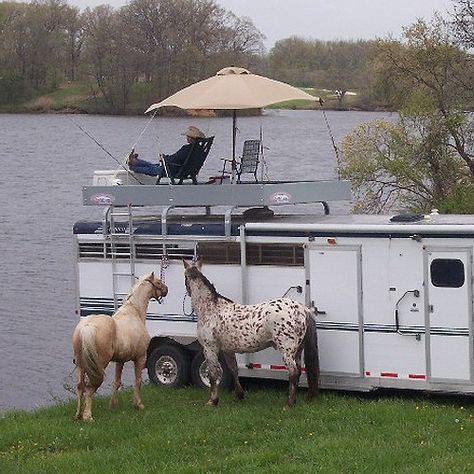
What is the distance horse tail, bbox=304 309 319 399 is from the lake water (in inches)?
149

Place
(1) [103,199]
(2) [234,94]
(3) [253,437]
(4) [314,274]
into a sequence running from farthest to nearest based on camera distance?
(2) [234,94]
(1) [103,199]
(4) [314,274]
(3) [253,437]

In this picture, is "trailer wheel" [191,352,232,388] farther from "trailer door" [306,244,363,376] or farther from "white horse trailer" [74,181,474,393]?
"trailer door" [306,244,363,376]

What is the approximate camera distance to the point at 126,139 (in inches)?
2391

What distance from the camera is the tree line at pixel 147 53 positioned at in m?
64.9

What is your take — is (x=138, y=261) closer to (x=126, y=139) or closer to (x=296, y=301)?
(x=296, y=301)

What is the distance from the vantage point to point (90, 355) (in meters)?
13.2

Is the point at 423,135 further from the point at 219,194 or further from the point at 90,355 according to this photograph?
the point at 90,355

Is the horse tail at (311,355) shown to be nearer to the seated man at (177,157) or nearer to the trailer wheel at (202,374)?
the trailer wheel at (202,374)

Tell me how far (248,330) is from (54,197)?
33074 mm

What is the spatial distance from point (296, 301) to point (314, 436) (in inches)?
92.0

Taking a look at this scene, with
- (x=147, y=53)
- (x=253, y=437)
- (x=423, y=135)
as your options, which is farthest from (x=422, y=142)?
(x=147, y=53)

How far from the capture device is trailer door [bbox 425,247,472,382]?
13.4 meters

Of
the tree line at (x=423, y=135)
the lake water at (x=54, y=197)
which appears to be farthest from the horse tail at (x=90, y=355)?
the tree line at (x=423, y=135)

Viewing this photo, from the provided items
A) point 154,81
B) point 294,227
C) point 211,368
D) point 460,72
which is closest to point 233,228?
point 294,227
